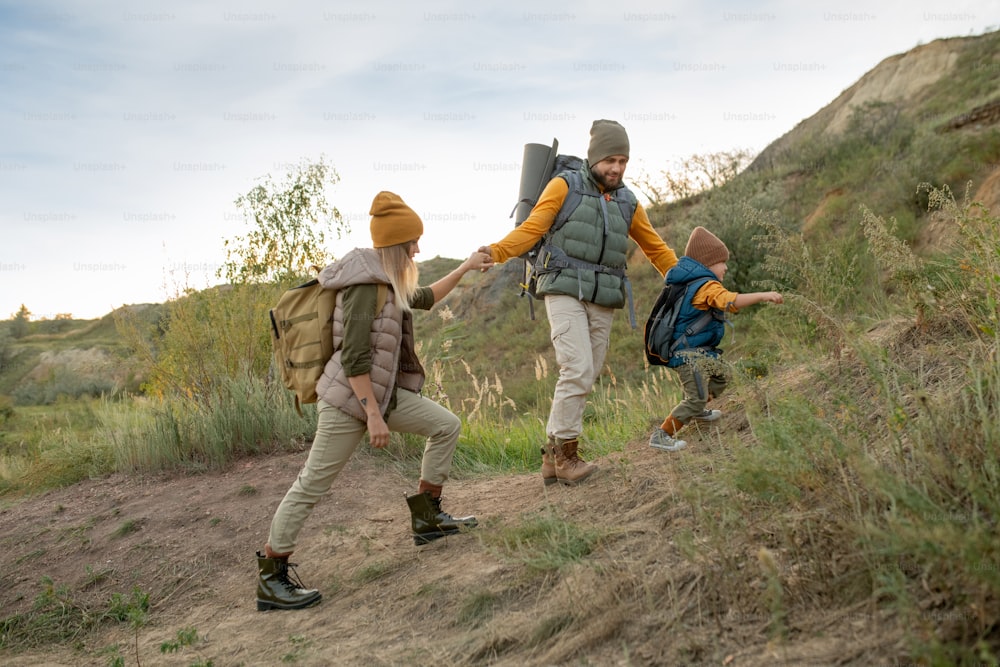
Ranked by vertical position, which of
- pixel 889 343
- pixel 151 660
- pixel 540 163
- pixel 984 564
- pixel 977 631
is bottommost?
pixel 151 660

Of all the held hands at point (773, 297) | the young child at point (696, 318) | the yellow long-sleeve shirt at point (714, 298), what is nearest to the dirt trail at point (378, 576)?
the young child at point (696, 318)

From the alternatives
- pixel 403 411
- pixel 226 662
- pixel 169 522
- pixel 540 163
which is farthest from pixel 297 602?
pixel 540 163

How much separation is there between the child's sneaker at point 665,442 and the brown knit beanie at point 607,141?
70.2 inches

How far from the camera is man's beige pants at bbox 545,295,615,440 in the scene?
176 inches

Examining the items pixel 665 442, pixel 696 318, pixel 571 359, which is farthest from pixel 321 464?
pixel 696 318

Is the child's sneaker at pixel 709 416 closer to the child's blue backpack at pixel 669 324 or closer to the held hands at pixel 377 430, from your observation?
the child's blue backpack at pixel 669 324

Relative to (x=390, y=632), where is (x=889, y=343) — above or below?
above

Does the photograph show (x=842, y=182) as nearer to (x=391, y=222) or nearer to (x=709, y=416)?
(x=709, y=416)

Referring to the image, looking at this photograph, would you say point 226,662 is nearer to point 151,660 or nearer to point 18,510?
point 151,660

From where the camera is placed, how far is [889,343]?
14.9ft

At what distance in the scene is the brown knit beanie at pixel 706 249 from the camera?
15.5 feet

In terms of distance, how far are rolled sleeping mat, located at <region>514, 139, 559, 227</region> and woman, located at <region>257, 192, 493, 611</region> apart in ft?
2.64

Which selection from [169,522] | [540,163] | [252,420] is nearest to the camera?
[540,163]

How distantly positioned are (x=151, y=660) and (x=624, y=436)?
3.81m
